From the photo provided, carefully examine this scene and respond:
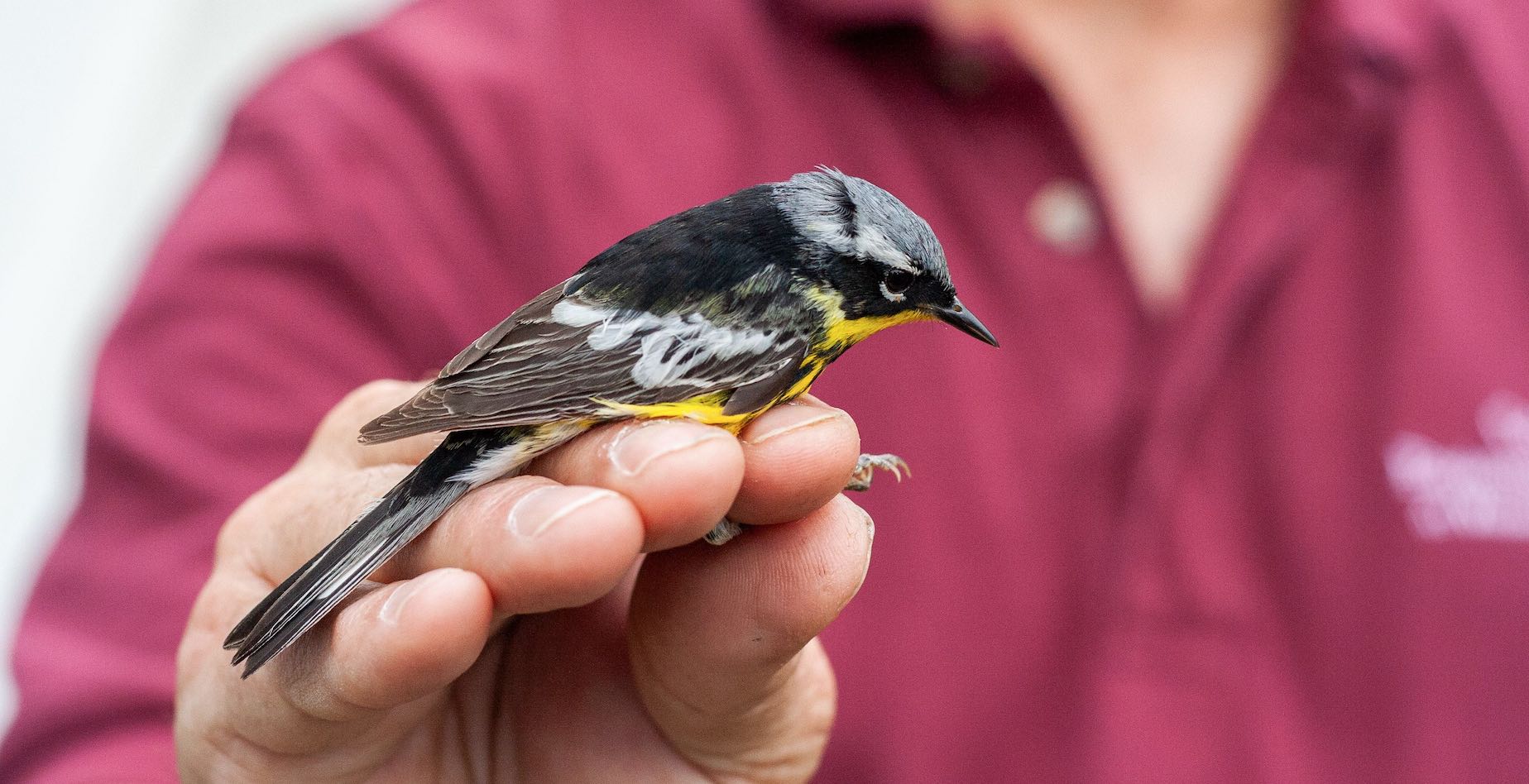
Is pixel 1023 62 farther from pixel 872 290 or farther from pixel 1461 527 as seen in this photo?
pixel 1461 527

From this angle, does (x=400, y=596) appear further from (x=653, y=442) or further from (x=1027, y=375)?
(x=1027, y=375)

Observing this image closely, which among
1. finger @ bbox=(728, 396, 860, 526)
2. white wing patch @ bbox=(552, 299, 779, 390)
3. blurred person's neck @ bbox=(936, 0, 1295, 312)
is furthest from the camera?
blurred person's neck @ bbox=(936, 0, 1295, 312)

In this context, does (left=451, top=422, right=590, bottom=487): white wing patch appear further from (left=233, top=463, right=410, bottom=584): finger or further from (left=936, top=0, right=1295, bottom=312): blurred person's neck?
(left=936, top=0, right=1295, bottom=312): blurred person's neck

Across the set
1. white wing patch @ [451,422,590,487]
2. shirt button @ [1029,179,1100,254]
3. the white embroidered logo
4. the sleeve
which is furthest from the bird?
the white embroidered logo

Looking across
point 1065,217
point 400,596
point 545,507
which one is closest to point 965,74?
point 1065,217

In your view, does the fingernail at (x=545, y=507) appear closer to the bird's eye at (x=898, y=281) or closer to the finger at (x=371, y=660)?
the finger at (x=371, y=660)

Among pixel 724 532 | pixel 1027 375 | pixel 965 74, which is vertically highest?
pixel 965 74

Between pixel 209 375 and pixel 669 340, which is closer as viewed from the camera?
pixel 669 340
